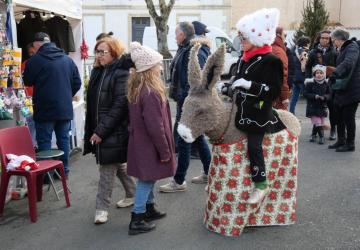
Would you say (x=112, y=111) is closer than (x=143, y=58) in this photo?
No

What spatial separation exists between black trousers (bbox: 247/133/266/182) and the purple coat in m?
0.70

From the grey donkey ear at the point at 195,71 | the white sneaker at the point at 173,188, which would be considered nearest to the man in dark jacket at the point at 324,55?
the white sneaker at the point at 173,188

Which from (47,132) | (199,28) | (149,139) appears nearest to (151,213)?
(149,139)

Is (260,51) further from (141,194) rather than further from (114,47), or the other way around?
(141,194)

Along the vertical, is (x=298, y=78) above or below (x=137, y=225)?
above

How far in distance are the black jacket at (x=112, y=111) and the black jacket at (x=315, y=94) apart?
440cm

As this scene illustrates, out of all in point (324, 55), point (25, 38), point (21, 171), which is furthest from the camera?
point (324, 55)

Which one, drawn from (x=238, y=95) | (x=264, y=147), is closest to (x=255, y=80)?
(x=238, y=95)

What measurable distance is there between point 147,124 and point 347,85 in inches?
164

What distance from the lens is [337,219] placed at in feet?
14.6

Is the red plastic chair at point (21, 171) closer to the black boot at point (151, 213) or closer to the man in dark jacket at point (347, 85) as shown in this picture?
the black boot at point (151, 213)

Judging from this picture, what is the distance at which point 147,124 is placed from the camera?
3834 mm

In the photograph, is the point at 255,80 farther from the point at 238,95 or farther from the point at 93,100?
the point at 93,100

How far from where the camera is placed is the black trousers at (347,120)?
22.9ft
